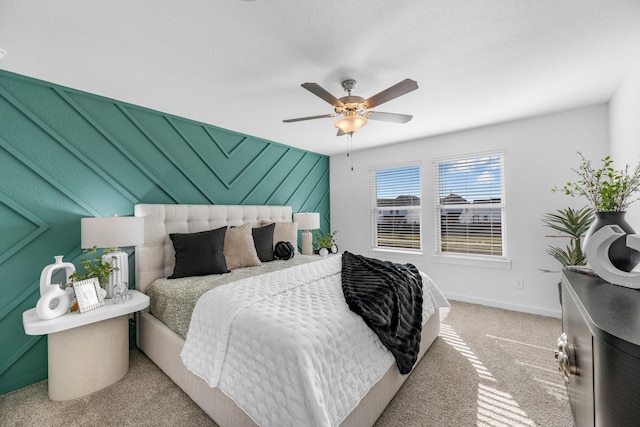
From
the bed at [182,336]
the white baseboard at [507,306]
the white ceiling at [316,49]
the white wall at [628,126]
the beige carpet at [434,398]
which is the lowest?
the beige carpet at [434,398]

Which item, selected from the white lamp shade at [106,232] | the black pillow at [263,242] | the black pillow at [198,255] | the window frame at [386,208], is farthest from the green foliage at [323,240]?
the white lamp shade at [106,232]

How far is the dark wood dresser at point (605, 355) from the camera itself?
74 centimetres

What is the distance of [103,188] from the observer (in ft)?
8.37

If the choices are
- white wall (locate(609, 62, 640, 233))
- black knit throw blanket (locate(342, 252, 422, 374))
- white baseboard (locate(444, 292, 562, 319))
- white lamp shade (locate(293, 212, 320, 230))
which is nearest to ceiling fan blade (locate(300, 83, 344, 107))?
black knit throw blanket (locate(342, 252, 422, 374))

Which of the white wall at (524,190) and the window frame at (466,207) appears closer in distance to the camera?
the white wall at (524,190)

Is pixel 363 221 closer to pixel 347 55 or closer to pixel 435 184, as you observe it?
pixel 435 184

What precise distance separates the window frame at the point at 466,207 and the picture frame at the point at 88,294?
408 centimetres

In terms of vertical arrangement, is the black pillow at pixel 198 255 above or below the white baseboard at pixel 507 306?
above

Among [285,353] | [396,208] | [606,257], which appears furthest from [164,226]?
[396,208]

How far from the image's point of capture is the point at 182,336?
203 centimetres

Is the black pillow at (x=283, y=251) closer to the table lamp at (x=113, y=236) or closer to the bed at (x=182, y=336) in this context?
the bed at (x=182, y=336)

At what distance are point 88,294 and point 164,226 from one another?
3.05 feet

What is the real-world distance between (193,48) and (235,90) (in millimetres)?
628

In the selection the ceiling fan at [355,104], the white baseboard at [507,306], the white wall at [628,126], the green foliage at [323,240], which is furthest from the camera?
the green foliage at [323,240]
